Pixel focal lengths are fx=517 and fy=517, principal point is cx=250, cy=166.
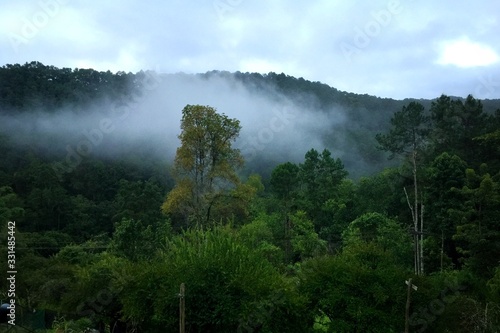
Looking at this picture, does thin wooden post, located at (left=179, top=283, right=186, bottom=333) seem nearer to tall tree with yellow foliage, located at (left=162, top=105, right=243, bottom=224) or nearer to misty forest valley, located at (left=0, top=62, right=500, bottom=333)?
misty forest valley, located at (left=0, top=62, right=500, bottom=333)

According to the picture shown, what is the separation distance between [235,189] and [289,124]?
86.3 meters

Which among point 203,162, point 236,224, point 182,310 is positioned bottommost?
point 182,310

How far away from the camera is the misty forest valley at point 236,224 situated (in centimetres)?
2036

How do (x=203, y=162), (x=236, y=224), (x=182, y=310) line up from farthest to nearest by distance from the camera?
(x=236, y=224) → (x=203, y=162) → (x=182, y=310)

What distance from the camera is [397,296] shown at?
20.6m

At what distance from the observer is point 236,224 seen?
131 feet

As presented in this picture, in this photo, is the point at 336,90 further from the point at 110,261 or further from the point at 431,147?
the point at 110,261

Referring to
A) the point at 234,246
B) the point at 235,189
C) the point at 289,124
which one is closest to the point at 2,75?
the point at 289,124

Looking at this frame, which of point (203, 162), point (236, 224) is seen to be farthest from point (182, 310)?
point (236, 224)

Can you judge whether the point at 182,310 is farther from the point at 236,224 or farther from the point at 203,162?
the point at 236,224

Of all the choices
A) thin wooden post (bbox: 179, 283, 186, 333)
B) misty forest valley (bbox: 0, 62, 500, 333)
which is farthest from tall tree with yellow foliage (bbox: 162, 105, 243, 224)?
thin wooden post (bbox: 179, 283, 186, 333)

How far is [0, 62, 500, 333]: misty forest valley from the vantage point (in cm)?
2036

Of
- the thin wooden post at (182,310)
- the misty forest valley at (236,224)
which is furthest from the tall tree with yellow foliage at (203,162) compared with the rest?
the thin wooden post at (182,310)

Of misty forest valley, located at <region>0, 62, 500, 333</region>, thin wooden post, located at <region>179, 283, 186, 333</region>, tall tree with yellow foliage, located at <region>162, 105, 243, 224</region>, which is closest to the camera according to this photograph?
thin wooden post, located at <region>179, 283, 186, 333</region>
